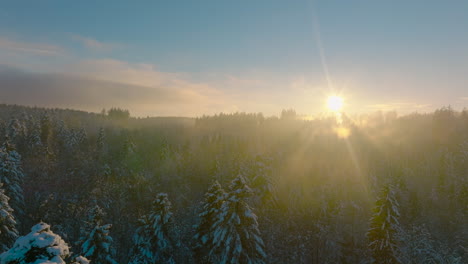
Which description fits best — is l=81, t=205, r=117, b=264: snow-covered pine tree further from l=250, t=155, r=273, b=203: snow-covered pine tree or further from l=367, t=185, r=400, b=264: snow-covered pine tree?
l=250, t=155, r=273, b=203: snow-covered pine tree

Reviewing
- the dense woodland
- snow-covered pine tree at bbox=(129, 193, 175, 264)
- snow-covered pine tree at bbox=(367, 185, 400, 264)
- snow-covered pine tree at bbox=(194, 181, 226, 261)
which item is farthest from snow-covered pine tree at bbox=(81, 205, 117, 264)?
snow-covered pine tree at bbox=(367, 185, 400, 264)

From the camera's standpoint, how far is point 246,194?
25.2 metres

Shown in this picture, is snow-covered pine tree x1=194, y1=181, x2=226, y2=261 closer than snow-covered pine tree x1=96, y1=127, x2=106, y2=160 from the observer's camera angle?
Yes

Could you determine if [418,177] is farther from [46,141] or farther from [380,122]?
[46,141]

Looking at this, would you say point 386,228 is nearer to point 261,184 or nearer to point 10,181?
point 261,184

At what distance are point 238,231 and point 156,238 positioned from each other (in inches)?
489

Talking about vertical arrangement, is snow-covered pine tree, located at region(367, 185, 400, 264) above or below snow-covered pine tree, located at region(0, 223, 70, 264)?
below

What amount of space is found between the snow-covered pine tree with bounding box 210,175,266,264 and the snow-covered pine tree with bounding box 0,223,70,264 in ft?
55.5

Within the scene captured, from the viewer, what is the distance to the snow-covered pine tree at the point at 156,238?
31.8 metres

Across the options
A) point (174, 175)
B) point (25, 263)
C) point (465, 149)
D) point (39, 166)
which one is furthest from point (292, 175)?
point (25, 263)

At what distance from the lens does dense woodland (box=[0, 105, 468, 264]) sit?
31.6m

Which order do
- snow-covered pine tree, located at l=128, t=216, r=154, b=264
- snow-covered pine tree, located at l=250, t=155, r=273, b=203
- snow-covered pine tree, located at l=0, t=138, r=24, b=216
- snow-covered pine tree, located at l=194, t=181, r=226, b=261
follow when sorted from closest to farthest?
snow-covered pine tree, located at l=128, t=216, r=154, b=264 < snow-covered pine tree, located at l=194, t=181, r=226, b=261 < snow-covered pine tree, located at l=0, t=138, r=24, b=216 < snow-covered pine tree, located at l=250, t=155, r=273, b=203

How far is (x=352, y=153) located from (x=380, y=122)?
55.8 meters

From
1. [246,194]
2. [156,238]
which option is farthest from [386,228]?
[156,238]
